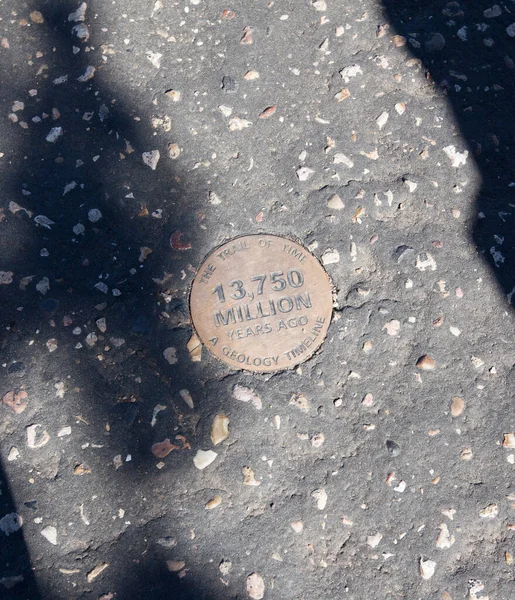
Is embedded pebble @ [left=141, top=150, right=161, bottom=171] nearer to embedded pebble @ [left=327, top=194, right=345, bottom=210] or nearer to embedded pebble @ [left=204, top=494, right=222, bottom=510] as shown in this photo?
embedded pebble @ [left=327, top=194, right=345, bottom=210]

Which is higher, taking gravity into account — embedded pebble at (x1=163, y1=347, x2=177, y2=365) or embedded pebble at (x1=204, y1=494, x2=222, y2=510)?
embedded pebble at (x1=163, y1=347, x2=177, y2=365)

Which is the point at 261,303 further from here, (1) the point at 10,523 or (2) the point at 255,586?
(1) the point at 10,523

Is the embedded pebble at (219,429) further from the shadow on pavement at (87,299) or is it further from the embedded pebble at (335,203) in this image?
the embedded pebble at (335,203)

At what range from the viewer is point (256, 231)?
7.61 ft

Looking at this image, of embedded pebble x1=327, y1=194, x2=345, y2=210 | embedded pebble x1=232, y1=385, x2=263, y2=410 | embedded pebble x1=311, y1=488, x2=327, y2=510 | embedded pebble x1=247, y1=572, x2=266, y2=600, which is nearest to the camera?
embedded pebble x1=247, y1=572, x2=266, y2=600

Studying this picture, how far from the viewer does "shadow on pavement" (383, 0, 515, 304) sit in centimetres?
238

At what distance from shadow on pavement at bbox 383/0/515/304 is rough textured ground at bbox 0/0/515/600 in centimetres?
1

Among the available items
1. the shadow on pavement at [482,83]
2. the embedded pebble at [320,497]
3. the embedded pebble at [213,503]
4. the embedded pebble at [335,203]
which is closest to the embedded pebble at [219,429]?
the embedded pebble at [213,503]

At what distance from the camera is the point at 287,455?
6.75ft

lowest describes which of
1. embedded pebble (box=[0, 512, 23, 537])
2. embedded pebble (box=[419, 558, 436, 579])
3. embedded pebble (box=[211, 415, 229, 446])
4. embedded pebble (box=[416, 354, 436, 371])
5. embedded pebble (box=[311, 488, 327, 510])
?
embedded pebble (box=[419, 558, 436, 579])

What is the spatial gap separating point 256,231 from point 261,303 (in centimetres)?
31

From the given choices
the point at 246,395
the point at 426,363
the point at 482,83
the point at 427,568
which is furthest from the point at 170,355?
the point at 482,83

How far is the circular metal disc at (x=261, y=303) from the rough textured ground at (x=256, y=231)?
0.05 m

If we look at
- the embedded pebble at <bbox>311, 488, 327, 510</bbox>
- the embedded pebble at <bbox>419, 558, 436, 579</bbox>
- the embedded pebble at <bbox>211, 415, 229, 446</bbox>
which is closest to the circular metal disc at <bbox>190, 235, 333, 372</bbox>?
the embedded pebble at <bbox>211, 415, 229, 446</bbox>
